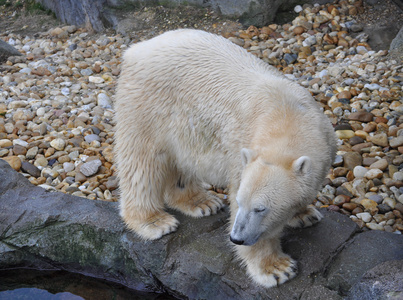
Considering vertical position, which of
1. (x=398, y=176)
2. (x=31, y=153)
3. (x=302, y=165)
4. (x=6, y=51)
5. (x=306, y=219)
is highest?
(x=302, y=165)

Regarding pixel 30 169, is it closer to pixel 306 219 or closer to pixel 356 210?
→ pixel 306 219

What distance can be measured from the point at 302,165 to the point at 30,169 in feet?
10.1

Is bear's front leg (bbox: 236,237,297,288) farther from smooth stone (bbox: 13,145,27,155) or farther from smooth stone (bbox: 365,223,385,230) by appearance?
smooth stone (bbox: 13,145,27,155)

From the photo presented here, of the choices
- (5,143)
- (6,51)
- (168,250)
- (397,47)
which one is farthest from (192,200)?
(6,51)

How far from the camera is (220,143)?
3.11 m

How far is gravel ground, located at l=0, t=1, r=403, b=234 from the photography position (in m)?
4.31

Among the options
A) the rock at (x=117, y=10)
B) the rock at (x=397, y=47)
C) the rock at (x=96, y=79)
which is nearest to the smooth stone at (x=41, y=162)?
the rock at (x=96, y=79)

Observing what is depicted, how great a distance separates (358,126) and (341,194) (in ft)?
3.29

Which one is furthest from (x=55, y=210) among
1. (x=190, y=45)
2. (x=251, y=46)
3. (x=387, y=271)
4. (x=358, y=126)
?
(x=251, y=46)

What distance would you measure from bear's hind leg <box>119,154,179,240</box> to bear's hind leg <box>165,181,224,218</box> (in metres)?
0.16

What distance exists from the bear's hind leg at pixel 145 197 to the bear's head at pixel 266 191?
89cm

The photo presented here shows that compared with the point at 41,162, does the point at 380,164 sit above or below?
above

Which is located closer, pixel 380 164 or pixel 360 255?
pixel 360 255

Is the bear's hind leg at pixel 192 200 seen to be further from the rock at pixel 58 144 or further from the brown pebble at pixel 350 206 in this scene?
the rock at pixel 58 144
